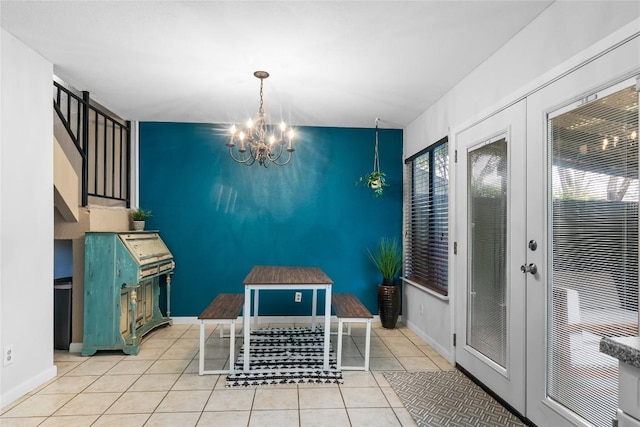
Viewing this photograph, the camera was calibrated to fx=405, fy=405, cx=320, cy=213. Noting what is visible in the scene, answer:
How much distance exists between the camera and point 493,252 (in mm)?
2873

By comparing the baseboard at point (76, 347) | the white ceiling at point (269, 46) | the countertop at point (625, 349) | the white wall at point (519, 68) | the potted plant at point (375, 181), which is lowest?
the baseboard at point (76, 347)

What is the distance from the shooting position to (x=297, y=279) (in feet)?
11.1

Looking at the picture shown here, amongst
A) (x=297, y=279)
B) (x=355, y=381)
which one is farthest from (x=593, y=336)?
(x=297, y=279)

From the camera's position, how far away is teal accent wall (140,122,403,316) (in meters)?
4.91

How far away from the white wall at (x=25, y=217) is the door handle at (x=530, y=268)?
3.25 metres

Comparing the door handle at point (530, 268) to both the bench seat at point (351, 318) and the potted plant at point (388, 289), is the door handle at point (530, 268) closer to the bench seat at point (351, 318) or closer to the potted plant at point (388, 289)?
the bench seat at point (351, 318)

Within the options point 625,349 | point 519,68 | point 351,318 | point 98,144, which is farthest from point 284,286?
point 98,144

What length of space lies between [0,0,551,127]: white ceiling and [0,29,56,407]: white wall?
281 mm

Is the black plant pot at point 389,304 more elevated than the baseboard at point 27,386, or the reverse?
the black plant pot at point 389,304

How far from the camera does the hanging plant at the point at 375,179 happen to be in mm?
4737

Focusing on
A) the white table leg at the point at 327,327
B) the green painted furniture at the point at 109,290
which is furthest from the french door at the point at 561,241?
the green painted furniture at the point at 109,290

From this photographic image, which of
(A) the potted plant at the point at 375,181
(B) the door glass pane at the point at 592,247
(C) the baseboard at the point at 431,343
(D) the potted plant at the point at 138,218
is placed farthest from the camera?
(A) the potted plant at the point at 375,181

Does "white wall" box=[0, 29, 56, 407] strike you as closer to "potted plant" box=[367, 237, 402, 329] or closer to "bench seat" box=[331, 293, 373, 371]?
"bench seat" box=[331, 293, 373, 371]

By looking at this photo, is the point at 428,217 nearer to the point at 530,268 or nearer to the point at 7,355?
the point at 530,268
